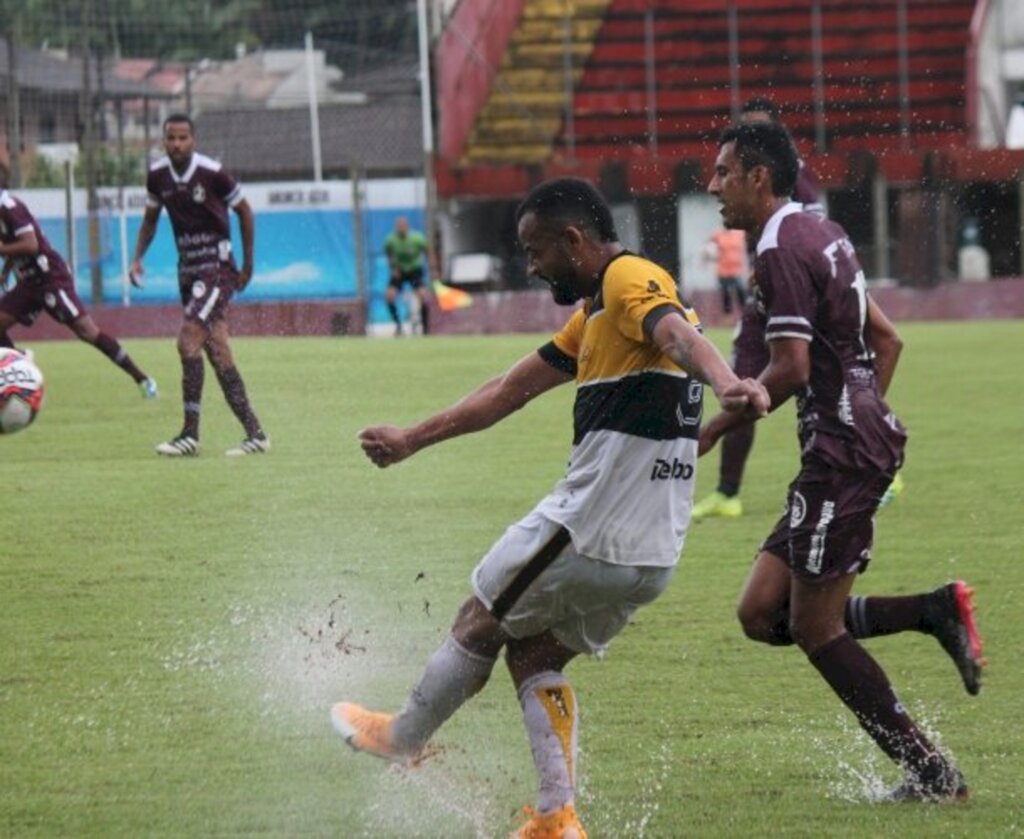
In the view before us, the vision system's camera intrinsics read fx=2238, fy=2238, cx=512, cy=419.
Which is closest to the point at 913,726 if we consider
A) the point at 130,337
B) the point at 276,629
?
the point at 276,629

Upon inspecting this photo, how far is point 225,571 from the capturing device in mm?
10016

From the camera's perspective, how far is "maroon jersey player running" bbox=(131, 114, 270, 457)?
14.3m

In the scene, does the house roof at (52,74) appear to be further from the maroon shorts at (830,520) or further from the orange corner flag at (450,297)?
the maroon shorts at (830,520)

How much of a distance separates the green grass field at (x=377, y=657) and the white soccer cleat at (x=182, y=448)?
0.54 feet

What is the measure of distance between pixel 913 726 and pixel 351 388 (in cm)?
1177

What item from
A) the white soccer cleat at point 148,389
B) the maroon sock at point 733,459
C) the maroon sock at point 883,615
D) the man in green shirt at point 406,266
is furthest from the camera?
the man in green shirt at point 406,266

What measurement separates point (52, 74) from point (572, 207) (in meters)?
37.0

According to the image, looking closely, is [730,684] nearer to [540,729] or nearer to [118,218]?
[540,729]

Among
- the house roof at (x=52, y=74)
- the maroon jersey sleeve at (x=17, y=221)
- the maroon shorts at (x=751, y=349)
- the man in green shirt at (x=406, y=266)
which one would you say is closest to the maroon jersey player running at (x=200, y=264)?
the maroon jersey sleeve at (x=17, y=221)

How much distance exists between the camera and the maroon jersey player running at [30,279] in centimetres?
1639

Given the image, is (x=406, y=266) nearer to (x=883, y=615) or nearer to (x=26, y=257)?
(x=26, y=257)

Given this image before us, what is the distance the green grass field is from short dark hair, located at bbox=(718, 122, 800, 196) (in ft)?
5.39

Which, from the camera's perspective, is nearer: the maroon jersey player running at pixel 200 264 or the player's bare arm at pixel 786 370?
the player's bare arm at pixel 786 370

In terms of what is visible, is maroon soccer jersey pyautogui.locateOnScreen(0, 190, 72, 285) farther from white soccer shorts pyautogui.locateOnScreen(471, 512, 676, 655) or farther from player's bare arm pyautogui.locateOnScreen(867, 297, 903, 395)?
white soccer shorts pyautogui.locateOnScreen(471, 512, 676, 655)
